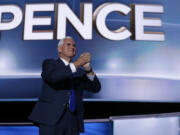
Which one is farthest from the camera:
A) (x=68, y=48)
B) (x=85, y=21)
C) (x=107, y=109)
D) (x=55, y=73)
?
(x=85, y=21)

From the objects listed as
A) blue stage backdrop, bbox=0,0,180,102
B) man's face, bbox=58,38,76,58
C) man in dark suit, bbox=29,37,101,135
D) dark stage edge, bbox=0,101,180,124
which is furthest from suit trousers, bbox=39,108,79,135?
blue stage backdrop, bbox=0,0,180,102

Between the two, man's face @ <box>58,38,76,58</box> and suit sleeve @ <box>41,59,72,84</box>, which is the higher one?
man's face @ <box>58,38,76,58</box>

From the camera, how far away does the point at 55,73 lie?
1.48 m

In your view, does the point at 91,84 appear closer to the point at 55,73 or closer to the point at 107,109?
the point at 55,73

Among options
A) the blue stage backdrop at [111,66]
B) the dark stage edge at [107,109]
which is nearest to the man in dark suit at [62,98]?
the dark stage edge at [107,109]

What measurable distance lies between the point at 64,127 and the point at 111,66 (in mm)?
2368

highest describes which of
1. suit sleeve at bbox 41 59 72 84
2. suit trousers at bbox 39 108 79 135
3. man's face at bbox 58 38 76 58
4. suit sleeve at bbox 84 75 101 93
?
man's face at bbox 58 38 76 58

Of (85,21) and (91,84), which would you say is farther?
(85,21)

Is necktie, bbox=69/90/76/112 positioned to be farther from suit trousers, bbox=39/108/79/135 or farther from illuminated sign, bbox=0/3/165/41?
illuminated sign, bbox=0/3/165/41

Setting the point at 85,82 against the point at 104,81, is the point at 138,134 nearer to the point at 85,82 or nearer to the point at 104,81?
the point at 85,82

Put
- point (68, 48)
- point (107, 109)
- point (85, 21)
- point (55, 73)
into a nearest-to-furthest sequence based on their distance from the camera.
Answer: point (55, 73)
point (68, 48)
point (107, 109)
point (85, 21)

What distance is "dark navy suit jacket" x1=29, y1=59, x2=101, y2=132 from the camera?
1482 mm

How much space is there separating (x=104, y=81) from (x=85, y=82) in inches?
86.6

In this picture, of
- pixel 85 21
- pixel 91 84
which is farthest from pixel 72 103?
pixel 85 21
